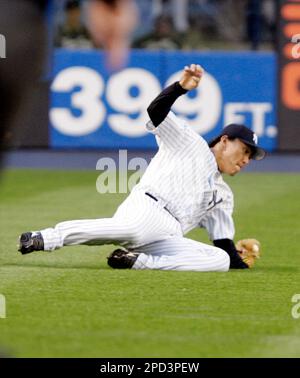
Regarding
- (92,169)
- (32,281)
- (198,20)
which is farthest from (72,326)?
(198,20)

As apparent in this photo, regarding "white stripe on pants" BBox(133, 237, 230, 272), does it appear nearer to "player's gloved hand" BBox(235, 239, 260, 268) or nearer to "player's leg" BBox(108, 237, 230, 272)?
"player's leg" BBox(108, 237, 230, 272)

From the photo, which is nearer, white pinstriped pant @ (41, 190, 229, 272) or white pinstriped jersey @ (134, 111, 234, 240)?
white pinstriped pant @ (41, 190, 229, 272)

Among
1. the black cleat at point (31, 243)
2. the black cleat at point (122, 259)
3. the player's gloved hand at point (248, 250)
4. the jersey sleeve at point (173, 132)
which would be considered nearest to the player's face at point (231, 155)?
the jersey sleeve at point (173, 132)

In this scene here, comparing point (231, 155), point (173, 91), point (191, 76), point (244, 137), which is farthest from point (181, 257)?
point (191, 76)

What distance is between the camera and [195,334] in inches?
228

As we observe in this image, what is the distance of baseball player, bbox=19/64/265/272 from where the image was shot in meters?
7.66

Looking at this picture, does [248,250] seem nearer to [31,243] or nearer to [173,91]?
[173,91]

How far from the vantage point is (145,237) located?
7.75m

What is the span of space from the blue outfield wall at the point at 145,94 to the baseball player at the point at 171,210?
9.38m

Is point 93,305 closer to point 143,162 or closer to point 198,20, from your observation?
point 143,162

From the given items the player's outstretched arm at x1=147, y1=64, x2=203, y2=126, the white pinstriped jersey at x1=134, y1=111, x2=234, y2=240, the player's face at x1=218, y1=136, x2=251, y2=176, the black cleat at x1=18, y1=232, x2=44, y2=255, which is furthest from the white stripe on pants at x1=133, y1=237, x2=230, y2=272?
the player's outstretched arm at x1=147, y1=64, x2=203, y2=126

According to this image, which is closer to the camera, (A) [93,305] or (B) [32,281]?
(A) [93,305]

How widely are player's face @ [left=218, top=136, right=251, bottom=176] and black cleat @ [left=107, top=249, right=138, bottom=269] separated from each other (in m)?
0.81

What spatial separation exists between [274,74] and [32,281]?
10707mm
